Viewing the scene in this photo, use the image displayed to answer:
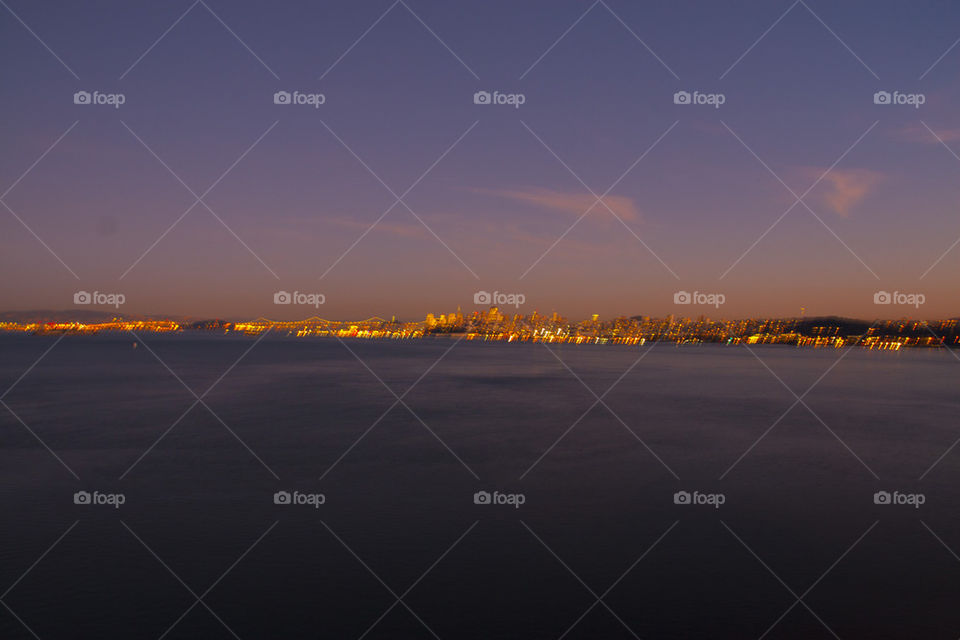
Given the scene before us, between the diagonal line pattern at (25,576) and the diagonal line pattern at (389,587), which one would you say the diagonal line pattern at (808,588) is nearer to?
the diagonal line pattern at (389,587)

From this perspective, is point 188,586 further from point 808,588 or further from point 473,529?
point 808,588

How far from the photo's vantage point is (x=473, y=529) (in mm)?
14438

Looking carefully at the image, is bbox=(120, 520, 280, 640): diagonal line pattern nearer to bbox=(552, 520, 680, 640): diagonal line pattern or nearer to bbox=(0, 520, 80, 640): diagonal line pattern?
bbox=(0, 520, 80, 640): diagonal line pattern

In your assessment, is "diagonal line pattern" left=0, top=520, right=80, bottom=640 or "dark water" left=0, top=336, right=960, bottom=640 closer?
"diagonal line pattern" left=0, top=520, right=80, bottom=640

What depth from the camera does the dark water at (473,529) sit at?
34.2 feet

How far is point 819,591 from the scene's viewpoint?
1141cm

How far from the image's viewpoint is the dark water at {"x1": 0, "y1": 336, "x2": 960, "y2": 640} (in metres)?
10.4

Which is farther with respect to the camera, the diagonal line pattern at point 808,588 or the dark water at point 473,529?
the dark water at point 473,529

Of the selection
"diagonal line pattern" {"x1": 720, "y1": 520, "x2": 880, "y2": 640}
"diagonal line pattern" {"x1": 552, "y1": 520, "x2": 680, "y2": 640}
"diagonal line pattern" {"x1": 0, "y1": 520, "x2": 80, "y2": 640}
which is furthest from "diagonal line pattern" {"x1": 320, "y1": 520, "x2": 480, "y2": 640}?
"diagonal line pattern" {"x1": 720, "y1": 520, "x2": 880, "y2": 640}

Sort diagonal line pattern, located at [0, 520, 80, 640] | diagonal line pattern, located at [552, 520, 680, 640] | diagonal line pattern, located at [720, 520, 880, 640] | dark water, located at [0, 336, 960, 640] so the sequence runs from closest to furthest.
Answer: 1. diagonal line pattern, located at [0, 520, 80, 640]
2. diagonal line pattern, located at [552, 520, 680, 640]
3. diagonal line pattern, located at [720, 520, 880, 640]
4. dark water, located at [0, 336, 960, 640]

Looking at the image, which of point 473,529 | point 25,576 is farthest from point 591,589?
point 25,576

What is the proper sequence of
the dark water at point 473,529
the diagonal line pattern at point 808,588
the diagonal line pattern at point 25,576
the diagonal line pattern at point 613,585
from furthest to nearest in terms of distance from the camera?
the dark water at point 473,529, the diagonal line pattern at point 808,588, the diagonal line pattern at point 613,585, the diagonal line pattern at point 25,576

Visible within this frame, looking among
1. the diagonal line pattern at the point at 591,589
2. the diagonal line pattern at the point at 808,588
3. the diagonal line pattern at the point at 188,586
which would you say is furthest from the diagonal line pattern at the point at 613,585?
the diagonal line pattern at the point at 188,586

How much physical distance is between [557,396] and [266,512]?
28586 millimetres
